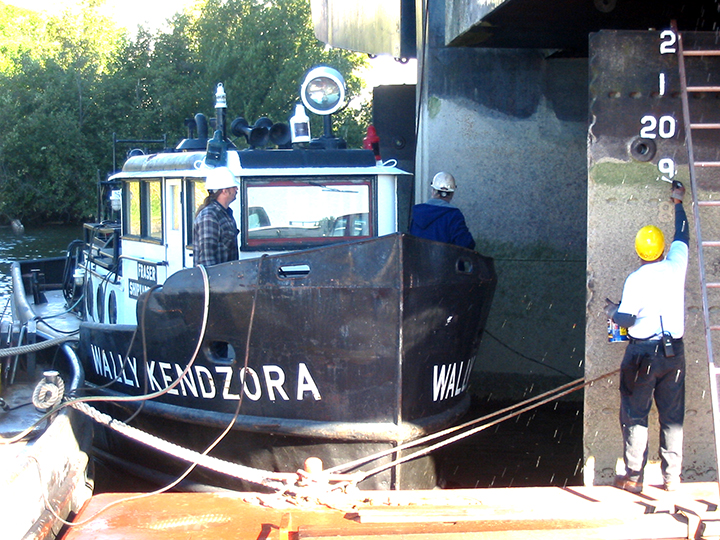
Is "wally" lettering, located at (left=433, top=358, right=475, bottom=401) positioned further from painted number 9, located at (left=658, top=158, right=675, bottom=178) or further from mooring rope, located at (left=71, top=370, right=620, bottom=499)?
painted number 9, located at (left=658, top=158, right=675, bottom=178)

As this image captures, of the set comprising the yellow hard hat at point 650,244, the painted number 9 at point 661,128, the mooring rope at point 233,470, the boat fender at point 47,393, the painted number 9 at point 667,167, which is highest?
the painted number 9 at point 661,128

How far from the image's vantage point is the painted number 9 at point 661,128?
553cm

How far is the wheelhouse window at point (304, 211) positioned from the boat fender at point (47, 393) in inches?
69.7

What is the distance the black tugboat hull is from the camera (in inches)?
209

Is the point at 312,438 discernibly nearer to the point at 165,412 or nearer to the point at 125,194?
the point at 165,412

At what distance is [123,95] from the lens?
108 ft

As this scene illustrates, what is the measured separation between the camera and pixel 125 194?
7.79m

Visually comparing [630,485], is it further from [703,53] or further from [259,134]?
[259,134]

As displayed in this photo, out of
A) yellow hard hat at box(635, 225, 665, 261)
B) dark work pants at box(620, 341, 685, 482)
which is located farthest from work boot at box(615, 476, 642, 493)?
yellow hard hat at box(635, 225, 665, 261)

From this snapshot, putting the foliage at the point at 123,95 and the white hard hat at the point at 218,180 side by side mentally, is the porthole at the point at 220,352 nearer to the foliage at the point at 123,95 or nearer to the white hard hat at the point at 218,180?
the white hard hat at the point at 218,180

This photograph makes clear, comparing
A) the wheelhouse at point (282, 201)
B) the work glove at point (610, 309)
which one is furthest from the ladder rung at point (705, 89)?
the wheelhouse at point (282, 201)

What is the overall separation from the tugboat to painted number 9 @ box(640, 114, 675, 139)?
4.74ft

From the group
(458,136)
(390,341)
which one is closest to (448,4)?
(458,136)

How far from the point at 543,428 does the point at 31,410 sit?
530cm
